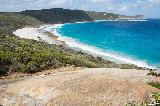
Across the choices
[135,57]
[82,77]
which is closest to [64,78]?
[82,77]

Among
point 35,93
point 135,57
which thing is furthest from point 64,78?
point 135,57

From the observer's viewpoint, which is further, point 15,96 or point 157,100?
point 15,96

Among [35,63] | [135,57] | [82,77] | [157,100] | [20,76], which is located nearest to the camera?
[157,100]

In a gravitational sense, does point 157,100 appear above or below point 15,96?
above

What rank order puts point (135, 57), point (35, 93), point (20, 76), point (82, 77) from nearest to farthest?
point (35, 93)
point (82, 77)
point (20, 76)
point (135, 57)

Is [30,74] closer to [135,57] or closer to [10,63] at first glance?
[10,63]

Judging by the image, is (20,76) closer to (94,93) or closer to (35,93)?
(35,93)
